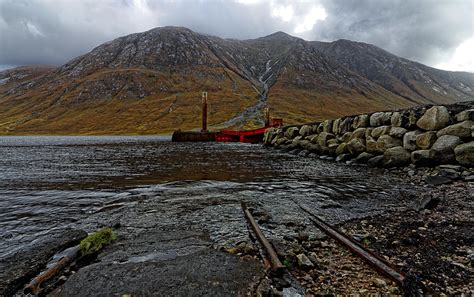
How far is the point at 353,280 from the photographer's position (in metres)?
4.30

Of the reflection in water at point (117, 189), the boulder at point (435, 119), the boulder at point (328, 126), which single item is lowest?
the reflection in water at point (117, 189)

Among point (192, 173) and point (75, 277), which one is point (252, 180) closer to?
point (192, 173)

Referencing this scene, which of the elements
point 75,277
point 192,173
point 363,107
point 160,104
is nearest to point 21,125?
point 160,104

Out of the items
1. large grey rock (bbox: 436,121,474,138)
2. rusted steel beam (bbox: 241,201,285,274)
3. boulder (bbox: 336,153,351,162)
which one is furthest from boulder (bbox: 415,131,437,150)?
rusted steel beam (bbox: 241,201,285,274)

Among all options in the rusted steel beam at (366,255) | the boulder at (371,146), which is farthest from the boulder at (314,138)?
the rusted steel beam at (366,255)

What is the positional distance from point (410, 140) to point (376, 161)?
94.3 inches

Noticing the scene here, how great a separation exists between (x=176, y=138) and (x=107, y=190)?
1668 inches

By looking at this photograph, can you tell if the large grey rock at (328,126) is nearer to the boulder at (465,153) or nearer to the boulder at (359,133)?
the boulder at (359,133)

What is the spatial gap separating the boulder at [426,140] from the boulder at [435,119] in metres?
0.46

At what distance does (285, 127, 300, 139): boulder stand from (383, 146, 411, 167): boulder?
16.5 meters

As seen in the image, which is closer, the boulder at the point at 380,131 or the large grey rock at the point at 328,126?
the boulder at the point at 380,131

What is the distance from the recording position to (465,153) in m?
12.6

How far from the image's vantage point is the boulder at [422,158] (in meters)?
14.1

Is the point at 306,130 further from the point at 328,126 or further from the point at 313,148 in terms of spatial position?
the point at 328,126
